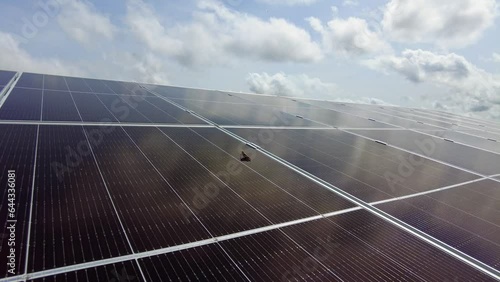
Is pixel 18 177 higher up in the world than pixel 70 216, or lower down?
higher up

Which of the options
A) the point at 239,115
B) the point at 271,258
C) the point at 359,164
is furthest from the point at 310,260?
the point at 239,115

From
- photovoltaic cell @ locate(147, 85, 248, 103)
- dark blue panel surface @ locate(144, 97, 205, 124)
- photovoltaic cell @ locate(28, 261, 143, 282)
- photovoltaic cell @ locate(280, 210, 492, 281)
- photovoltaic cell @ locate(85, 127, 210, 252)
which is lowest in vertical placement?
photovoltaic cell @ locate(280, 210, 492, 281)

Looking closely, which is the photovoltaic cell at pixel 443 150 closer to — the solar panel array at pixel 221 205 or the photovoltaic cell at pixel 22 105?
the solar panel array at pixel 221 205

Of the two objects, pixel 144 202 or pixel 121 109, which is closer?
pixel 144 202

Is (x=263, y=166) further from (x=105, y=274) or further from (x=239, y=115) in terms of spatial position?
(x=239, y=115)

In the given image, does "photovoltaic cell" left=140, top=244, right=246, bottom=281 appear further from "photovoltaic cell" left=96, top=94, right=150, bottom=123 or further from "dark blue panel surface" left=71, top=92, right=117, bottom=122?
"photovoltaic cell" left=96, top=94, right=150, bottom=123

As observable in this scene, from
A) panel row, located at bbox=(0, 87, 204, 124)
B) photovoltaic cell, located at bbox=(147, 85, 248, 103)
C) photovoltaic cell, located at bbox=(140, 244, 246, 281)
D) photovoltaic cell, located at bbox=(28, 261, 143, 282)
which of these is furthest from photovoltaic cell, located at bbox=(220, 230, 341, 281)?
photovoltaic cell, located at bbox=(147, 85, 248, 103)
